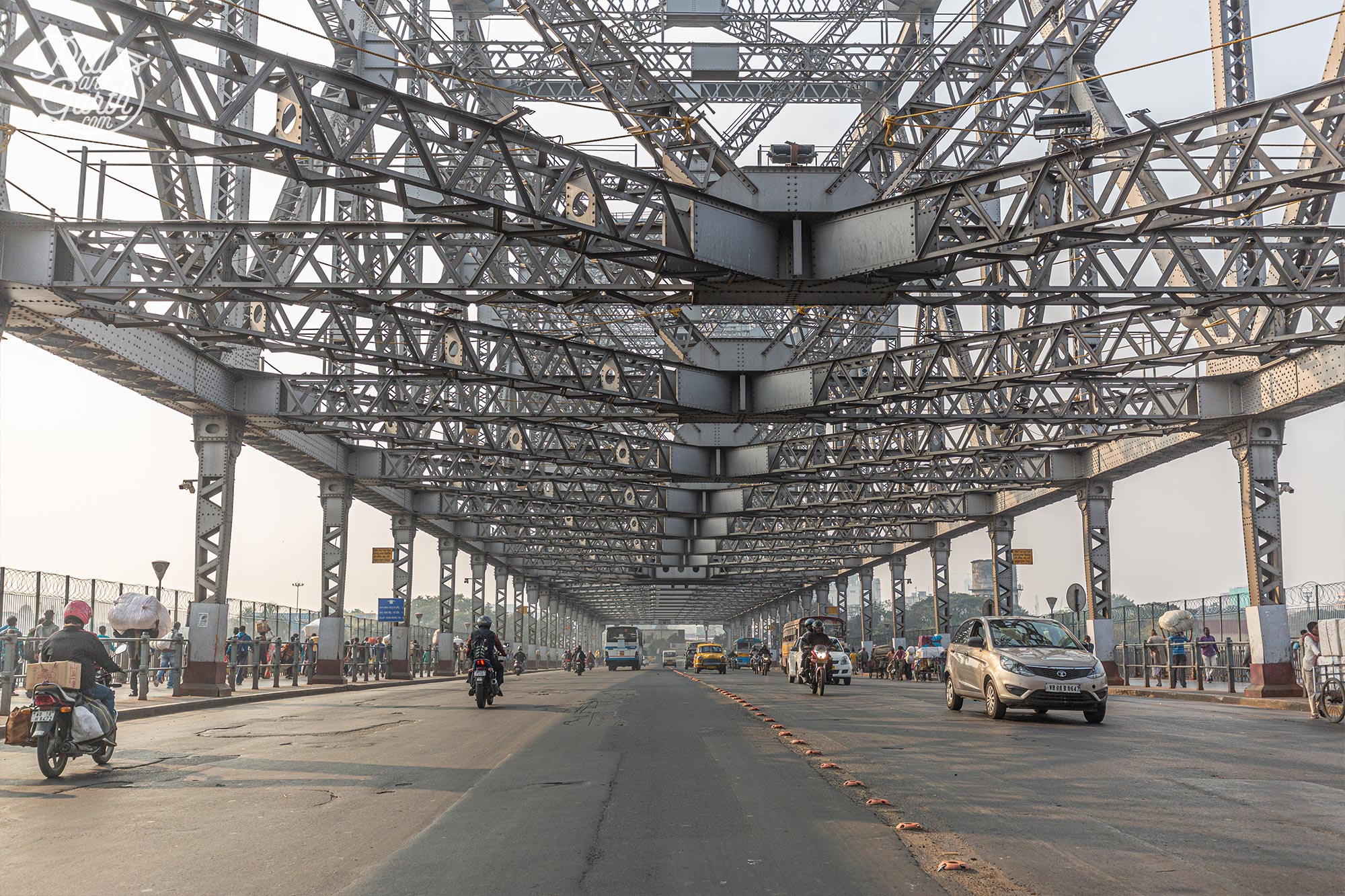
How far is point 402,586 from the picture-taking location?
49781 mm

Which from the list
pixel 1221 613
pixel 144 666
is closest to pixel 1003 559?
pixel 1221 613

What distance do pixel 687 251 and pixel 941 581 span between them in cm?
4595

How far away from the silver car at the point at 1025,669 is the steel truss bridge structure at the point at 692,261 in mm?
6143

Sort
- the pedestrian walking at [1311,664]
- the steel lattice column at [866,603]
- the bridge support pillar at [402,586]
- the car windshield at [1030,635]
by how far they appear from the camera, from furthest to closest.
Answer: the steel lattice column at [866,603], the bridge support pillar at [402,586], the car windshield at [1030,635], the pedestrian walking at [1311,664]

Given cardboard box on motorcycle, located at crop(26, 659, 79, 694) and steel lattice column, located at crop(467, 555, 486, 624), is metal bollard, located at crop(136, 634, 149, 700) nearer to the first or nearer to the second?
cardboard box on motorcycle, located at crop(26, 659, 79, 694)

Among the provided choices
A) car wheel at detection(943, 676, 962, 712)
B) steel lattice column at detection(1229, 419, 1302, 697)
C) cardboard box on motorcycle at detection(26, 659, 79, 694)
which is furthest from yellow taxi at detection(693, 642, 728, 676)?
cardboard box on motorcycle at detection(26, 659, 79, 694)

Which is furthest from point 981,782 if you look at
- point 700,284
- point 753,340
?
point 753,340

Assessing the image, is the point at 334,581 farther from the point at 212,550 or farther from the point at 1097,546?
the point at 1097,546

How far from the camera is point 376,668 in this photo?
5122 centimetres

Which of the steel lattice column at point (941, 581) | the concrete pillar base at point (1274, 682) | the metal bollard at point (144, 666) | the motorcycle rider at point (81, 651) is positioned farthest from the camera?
the steel lattice column at point (941, 581)

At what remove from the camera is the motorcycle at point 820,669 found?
31891mm

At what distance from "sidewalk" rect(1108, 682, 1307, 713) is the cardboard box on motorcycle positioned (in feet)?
77.6

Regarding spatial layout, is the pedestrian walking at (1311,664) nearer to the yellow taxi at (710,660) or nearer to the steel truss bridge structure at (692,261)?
the steel truss bridge structure at (692,261)

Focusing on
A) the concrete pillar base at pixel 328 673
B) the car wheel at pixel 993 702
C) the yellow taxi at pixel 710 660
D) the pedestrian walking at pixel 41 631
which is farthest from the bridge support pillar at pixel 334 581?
the yellow taxi at pixel 710 660
